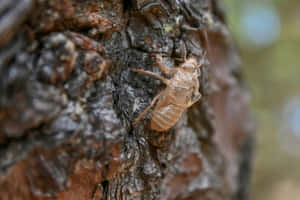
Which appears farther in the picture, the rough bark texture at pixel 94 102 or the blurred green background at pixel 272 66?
the blurred green background at pixel 272 66

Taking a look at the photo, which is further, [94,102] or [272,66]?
[272,66]

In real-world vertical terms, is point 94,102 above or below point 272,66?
above

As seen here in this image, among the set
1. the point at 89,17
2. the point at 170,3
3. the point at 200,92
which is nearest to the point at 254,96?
the point at 200,92

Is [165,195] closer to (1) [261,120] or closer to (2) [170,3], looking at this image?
(2) [170,3]

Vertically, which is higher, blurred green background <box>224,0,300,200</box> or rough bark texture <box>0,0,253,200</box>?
rough bark texture <box>0,0,253,200</box>
